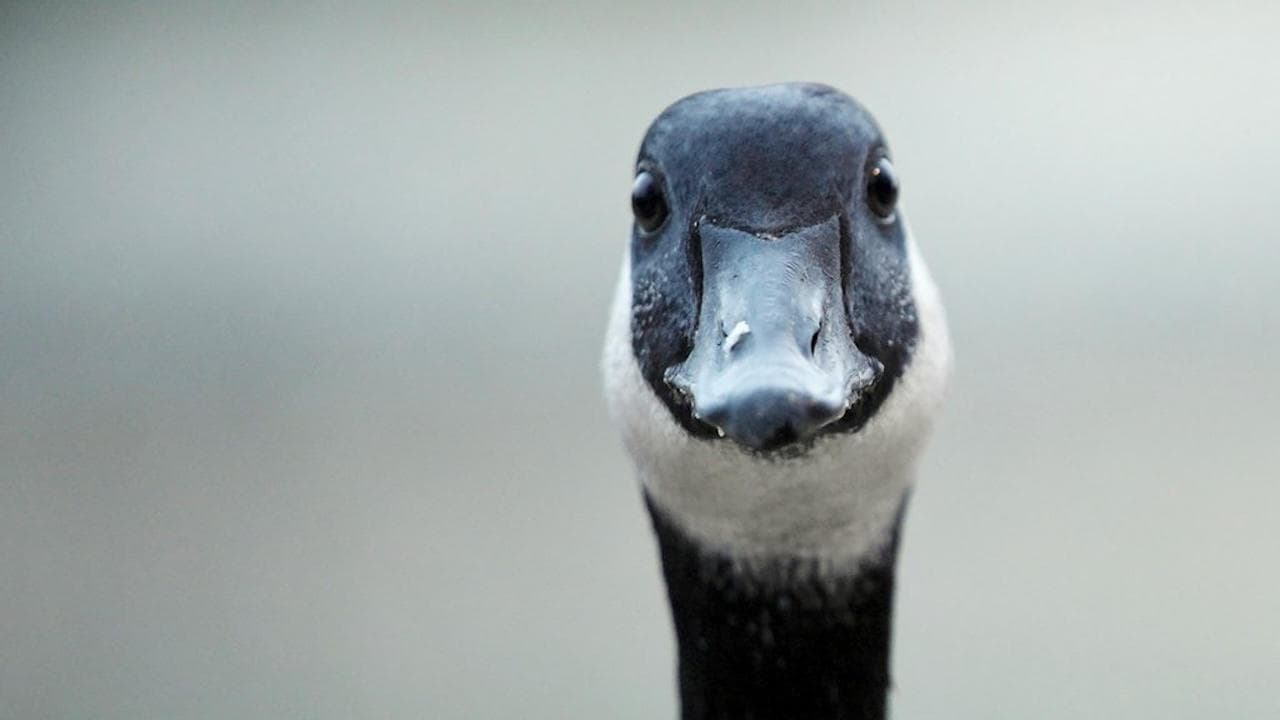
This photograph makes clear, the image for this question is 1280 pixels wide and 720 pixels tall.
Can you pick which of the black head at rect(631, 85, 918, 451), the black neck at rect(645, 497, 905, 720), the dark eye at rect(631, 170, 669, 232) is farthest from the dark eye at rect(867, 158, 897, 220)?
the black neck at rect(645, 497, 905, 720)

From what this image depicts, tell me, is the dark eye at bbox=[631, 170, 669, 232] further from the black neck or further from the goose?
the black neck

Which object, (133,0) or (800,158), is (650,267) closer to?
(800,158)

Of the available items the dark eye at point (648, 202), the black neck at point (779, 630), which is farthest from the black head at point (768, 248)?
the black neck at point (779, 630)

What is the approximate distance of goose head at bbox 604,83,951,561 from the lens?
92 cm

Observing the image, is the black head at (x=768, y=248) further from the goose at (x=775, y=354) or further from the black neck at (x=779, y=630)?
the black neck at (x=779, y=630)

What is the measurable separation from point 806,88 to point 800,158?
0.28 ft

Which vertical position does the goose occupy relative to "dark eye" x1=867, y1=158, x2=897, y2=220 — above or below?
below

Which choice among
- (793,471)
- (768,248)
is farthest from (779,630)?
(768,248)

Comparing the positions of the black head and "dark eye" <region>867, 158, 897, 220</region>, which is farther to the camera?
"dark eye" <region>867, 158, 897, 220</region>

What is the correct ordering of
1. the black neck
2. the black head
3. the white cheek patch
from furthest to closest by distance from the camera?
1. the black neck
2. the white cheek patch
3. the black head

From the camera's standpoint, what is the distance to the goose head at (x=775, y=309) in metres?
0.92

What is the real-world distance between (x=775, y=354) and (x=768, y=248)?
6.5 inches

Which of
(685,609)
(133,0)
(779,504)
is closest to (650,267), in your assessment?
(779,504)

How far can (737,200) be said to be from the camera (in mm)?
966
